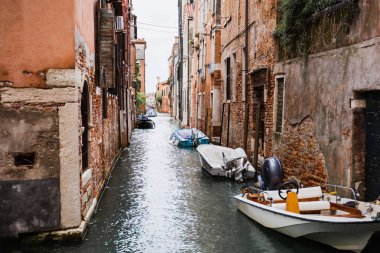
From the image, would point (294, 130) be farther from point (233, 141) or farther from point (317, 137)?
point (233, 141)

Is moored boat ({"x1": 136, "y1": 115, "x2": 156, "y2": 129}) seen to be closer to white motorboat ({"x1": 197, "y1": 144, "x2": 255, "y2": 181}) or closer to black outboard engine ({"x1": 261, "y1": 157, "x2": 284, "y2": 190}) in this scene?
white motorboat ({"x1": 197, "y1": 144, "x2": 255, "y2": 181})

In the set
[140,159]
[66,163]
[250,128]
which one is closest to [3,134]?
[66,163]

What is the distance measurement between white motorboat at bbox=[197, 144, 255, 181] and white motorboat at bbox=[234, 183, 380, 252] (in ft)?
13.0

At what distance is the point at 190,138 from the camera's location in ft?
71.3

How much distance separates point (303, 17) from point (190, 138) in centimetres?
1333

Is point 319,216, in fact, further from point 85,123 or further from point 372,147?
point 85,123

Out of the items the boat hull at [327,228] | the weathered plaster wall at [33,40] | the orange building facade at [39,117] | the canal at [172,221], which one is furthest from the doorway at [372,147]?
the weathered plaster wall at [33,40]

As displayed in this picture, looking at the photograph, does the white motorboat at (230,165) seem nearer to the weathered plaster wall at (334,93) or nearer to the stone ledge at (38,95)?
the weathered plaster wall at (334,93)

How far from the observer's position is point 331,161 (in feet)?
25.8

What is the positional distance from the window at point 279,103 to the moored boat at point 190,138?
9.77 meters

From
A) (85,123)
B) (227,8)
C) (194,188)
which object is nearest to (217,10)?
(227,8)

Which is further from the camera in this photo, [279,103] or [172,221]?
[279,103]

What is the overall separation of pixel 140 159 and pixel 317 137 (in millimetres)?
9501

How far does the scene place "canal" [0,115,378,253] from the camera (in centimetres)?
671
